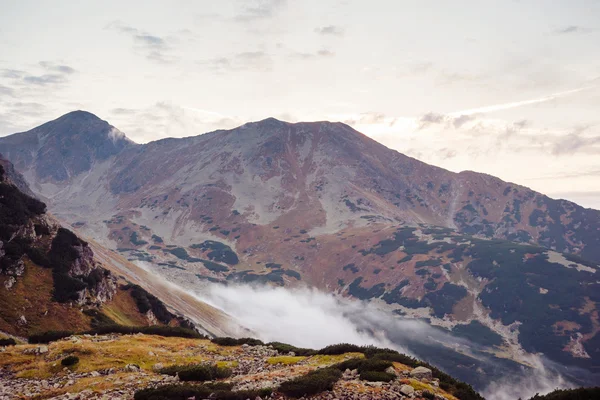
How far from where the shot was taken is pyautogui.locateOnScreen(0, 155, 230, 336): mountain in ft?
176

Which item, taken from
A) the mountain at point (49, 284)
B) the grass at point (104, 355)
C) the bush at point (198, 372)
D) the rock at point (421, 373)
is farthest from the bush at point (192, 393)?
the mountain at point (49, 284)

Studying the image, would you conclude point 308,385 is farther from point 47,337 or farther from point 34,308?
point 34,308

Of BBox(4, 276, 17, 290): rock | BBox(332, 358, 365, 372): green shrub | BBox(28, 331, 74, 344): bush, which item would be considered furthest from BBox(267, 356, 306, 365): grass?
BBox(4, 276, 17, 290): rock

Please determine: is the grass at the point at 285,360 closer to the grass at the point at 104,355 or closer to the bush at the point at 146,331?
the grass at the point at 104,355

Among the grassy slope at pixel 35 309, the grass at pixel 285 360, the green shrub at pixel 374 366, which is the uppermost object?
the green shrub at pixel 374 366

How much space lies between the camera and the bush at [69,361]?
2986cm

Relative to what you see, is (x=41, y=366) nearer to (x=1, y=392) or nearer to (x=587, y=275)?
(x=1, y=392)

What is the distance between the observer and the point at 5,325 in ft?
159

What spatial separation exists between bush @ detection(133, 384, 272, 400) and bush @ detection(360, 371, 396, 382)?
6.03 meters

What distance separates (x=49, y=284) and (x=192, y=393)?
49071 mm

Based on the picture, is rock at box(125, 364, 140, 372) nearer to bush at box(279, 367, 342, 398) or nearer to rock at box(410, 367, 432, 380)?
bush at box(279, 367, 342, 398)

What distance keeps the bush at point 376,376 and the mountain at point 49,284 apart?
43.4 metres

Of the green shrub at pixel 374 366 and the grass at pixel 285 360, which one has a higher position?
the green shrub at pixel 374 366

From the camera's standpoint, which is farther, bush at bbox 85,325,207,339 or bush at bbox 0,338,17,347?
Answer: bush at bbox 85,325,207,339
